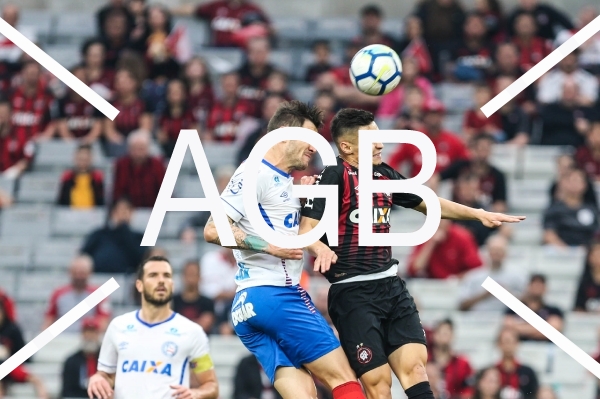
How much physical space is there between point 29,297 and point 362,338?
25.1ft

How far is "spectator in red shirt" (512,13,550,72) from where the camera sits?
57.4 ft

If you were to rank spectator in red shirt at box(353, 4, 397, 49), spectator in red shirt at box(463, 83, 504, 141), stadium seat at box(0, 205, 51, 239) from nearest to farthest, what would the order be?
stadium seat at box(0, 205, 51, 239) < spectator in red shirt at box(463, 83, 504, 141) < spectator in red shirt at box(353, 4, 397, 49)

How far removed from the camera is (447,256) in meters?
14.8

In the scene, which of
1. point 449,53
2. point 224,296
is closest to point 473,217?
point 224,296

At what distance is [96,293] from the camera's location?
1438cm

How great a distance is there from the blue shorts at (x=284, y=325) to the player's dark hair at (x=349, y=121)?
1110mm

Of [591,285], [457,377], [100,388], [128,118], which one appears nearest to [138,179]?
[128,118]

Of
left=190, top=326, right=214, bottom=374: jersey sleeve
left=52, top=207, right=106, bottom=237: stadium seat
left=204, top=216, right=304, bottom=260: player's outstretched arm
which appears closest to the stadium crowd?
left=52, top=207, right=106, bottom=237: stadium seat

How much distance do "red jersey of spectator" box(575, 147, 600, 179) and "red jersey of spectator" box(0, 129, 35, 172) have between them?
6.89 m

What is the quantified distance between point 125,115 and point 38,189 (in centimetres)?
144

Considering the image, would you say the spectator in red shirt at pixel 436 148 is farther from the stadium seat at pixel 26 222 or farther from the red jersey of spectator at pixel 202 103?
the stadium seat at pixel 26 222

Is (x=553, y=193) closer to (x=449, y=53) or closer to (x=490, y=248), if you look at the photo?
(x=490, y=248)

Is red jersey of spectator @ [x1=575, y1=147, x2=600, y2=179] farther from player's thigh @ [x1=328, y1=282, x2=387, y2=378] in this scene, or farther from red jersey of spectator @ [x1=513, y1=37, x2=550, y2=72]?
player's thigh @ [x1=328, y1=282, x2=387, y2=378]

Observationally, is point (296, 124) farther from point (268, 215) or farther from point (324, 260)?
point (324, 260)
